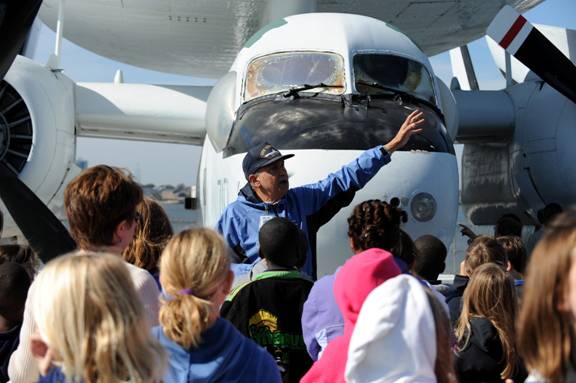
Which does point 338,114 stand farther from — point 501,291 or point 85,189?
point 85,189

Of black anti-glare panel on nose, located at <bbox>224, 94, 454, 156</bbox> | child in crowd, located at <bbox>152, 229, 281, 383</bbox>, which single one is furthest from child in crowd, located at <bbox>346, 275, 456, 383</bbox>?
black anti-glare panel on nose, located at <bbox>224, 94, 454, 156</bbox>

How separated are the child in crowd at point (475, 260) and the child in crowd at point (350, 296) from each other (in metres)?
1.75

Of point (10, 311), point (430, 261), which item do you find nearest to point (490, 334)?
point (430, 261)

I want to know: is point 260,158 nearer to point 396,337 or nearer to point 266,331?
point 266,331

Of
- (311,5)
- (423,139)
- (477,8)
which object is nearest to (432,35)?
(477,8)

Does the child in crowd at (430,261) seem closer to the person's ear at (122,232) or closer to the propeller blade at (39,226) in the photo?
the person's ear at (122,232)

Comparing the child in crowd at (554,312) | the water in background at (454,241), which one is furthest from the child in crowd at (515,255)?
the child in crowd at (554,312)

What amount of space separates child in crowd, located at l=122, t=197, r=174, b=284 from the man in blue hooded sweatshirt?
41.9 inches

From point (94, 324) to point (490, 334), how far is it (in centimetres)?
215

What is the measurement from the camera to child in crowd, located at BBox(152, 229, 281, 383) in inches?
107

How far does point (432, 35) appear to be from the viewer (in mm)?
13758

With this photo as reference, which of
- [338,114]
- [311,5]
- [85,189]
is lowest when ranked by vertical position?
[85,189]

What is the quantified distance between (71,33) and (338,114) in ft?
26.2

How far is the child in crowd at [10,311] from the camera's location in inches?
151
